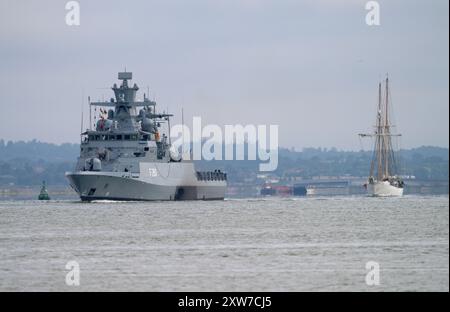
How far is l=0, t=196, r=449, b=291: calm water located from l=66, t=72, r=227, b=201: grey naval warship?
24928 mm

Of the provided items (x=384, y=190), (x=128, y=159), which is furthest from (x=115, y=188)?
(x=384, y=190)

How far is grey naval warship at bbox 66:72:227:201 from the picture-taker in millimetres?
112938

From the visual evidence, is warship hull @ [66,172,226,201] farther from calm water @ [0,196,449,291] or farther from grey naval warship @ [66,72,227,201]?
calm water @ [0,196,449,291]

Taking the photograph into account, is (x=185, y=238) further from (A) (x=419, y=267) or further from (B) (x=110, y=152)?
(B) (x=110, y=152)

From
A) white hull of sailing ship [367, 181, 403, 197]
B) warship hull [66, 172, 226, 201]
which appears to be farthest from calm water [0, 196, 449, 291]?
white hull of sailing ship [367, 181, 403, 197]

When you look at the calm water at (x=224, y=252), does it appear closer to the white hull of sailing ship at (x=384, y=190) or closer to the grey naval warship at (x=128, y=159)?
the grey naval warship at (x=128, y=159)

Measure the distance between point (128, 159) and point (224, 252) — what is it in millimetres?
60098

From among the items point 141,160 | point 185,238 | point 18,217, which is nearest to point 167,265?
point 185,238

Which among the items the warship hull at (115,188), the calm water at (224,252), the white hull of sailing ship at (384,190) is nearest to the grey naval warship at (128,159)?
the warship hull at (115,188)

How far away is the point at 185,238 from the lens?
64.7m

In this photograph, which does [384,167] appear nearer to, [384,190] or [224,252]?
[384,190]

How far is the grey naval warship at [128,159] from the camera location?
112938mm

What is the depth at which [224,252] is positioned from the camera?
5578 centimetres
